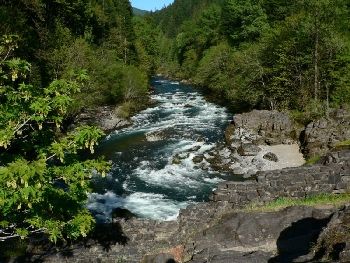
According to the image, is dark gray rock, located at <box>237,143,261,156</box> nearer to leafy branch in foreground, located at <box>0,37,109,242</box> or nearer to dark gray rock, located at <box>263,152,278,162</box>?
dark gray rock, located at <box>263,152,278,162</box>

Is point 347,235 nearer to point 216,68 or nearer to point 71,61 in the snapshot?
point 71,61

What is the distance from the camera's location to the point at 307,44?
46.3 meters

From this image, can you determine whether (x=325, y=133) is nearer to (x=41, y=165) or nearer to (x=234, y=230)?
(x=234, y=230)

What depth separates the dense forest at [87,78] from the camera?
435 inches

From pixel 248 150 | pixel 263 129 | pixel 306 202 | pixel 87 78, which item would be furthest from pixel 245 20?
pixel 87 78

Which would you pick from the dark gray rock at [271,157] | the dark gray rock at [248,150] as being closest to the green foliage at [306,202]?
the dark gray rock at [271,157]

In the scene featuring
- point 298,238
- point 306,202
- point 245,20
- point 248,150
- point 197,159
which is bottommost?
point 197,159

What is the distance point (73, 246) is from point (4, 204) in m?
7.76

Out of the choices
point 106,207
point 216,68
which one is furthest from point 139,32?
point 106,207

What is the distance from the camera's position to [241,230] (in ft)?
55.2

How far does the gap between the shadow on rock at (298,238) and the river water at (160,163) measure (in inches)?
354

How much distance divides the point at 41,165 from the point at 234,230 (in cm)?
961

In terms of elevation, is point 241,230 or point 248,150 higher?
point 241,230

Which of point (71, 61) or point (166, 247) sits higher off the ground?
point (71, 61)
